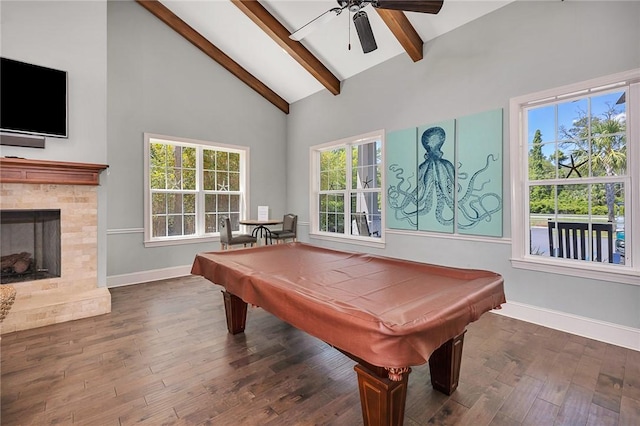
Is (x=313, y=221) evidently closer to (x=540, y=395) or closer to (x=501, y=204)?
(x=501, y=204)

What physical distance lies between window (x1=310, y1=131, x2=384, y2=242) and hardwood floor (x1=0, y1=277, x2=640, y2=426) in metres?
2.30

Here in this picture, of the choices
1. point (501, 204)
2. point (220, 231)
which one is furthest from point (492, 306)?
point (220, 231)

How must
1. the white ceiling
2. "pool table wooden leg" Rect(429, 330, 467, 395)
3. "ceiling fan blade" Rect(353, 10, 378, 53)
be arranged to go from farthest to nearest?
the white ceiling, "ceiling fan blade" Rect(353, 10, 378, 53), "pool table wooden leg" Rect(429, 330, 467, 395)

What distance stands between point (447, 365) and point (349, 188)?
357cm

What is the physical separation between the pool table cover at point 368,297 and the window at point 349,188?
227cm

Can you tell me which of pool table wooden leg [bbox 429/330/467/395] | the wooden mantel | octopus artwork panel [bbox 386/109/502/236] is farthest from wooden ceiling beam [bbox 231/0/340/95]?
pool table wooden leg [bbox 429/330/467/395]

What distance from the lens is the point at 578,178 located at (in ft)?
9.33

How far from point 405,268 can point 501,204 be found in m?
1.75

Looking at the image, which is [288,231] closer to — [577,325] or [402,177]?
[402,177]

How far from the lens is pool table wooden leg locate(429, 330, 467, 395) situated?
71.8 inches

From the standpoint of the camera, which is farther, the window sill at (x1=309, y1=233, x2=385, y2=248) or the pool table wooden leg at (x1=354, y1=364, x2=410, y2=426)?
the window sill at (x1=309, y1=233, x2=385, y2=248)

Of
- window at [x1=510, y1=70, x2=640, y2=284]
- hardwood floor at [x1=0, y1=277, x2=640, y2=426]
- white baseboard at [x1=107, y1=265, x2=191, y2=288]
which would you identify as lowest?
hardwood floor at [x1=0, y1=277, x2=640, y2=426]

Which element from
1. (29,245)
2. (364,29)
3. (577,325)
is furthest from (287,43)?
(577,325)

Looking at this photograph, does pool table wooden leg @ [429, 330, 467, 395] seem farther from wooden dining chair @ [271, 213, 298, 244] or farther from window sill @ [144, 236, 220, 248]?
window sill @ [144, 236, 220, 248]
